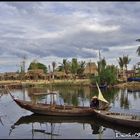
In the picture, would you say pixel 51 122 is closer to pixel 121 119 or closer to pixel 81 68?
pixel 121 119

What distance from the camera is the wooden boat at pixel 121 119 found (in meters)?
27.7

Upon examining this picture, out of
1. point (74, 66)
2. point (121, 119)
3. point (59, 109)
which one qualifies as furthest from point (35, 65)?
point (121, 119)

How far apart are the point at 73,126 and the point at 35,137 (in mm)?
5299

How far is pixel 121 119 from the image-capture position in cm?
2875

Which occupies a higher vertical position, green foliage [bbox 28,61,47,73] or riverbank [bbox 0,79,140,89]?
green foliage [bbox 28,61,47,73]

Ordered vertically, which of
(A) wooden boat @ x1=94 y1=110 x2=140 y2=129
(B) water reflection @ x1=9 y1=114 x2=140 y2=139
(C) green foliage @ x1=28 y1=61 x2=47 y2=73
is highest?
(C) green foliage @ x1=28 y1=61 x2=47 y2=73

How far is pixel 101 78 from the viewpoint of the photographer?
8550 cm

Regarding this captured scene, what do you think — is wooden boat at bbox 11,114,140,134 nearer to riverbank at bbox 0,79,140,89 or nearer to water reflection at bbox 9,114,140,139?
water reflection at bbox 9,114,140,139

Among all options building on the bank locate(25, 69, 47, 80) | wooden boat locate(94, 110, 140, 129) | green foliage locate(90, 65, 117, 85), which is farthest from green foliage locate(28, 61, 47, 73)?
wooden boat locate(94, 110, 140, 129)

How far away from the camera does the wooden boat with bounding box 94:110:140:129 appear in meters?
27.7

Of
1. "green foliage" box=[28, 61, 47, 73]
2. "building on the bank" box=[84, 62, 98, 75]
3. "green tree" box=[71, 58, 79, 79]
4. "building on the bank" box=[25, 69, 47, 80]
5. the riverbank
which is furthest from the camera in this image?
"green foliage" box=[28, 61, 47, 73]

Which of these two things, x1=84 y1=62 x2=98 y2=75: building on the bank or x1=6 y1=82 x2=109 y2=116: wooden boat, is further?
x1=84 y1=62 x2=98 y2=75: building on the bank

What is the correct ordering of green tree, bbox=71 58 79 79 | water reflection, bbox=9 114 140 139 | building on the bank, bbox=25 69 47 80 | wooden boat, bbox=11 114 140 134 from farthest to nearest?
building on the bank, bbox=25 69 47 80
green tree, bbox=71 58 79 79
wooden boat, bbox=11 114 140 134
water reflection, bbox=9 114 140 139

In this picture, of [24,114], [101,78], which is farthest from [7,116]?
[101,78]
